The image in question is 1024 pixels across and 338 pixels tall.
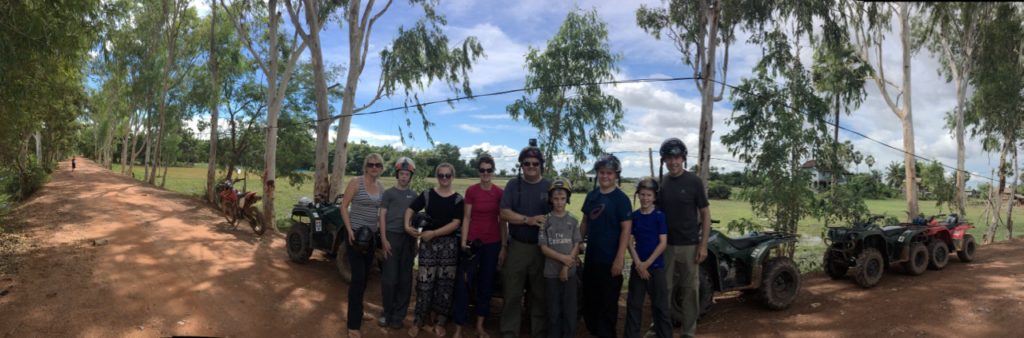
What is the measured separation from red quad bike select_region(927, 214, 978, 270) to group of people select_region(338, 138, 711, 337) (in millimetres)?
5465

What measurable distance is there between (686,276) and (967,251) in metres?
6.84

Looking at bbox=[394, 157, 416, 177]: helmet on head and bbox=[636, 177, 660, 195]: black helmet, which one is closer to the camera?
bbox=[636, 177, 660, 195]: black helmet

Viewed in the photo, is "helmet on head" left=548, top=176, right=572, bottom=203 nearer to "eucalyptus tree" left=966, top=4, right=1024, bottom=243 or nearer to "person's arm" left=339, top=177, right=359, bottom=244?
"person's arm" left=339, top=177, right=359, bottom=244

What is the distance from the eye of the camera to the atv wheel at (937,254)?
757cm

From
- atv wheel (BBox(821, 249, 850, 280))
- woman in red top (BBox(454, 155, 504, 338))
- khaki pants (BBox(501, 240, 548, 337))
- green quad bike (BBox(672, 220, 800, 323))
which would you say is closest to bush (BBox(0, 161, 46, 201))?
woman in red top (BBox(454, 155, 504, 338))

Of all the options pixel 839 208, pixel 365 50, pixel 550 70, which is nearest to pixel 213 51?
pixel 365 50

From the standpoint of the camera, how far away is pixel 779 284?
594 cm

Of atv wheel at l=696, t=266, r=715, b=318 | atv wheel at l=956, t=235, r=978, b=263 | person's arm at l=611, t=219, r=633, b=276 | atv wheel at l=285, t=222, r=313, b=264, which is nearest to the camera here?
person's arm at l=611, t=219, r=633, b=276

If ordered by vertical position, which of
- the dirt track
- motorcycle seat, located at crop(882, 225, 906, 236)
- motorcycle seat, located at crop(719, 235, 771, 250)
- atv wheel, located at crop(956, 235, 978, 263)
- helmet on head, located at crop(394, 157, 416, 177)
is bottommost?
the dirt track

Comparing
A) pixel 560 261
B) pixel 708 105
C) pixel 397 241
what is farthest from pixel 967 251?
pixel 397 241

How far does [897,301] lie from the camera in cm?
573

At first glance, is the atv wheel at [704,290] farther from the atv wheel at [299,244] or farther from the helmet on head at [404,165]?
the atv wheel at [299,244]

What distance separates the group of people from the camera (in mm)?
4227

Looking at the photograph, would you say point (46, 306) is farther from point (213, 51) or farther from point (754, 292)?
point (213, 51)
